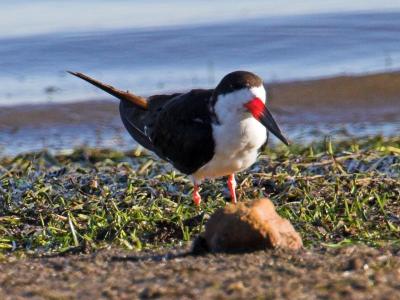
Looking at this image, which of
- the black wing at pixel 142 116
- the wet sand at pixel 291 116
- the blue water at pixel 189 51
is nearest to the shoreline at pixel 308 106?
the wet sand at pixel 291 116

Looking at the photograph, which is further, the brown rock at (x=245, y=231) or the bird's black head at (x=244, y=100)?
the bird's black head at (x=244, y=100)

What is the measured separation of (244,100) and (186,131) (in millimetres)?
557

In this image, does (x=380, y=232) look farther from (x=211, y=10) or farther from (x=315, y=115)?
(x=211, y=10)

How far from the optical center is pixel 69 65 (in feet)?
42.6

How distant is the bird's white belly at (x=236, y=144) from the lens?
6066mm

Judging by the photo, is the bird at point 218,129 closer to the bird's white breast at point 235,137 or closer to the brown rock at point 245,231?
the bird's white breast at point 235,137

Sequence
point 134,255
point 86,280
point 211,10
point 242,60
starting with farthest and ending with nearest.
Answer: point 211,10 → point 242,60 → point 134,255 → point 86,280

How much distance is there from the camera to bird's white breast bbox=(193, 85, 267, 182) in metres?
6.05

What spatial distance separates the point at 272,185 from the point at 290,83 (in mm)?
5137

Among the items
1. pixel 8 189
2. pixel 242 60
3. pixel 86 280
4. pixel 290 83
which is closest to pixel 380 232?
pixel 86 280

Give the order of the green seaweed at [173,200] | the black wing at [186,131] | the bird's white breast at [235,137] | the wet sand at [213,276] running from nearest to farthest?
the wet sand at [213,276] < the green seaweed at [173,200] < the bird's white breast at [235,137] < the black wing at [186,131]

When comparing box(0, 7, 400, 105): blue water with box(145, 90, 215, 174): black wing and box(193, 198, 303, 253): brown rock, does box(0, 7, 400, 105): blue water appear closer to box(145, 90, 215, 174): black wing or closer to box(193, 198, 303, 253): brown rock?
box(145, 90, 215, 174): black wing

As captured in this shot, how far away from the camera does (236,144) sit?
6.07m

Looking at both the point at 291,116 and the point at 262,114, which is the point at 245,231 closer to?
the point at 262,114
